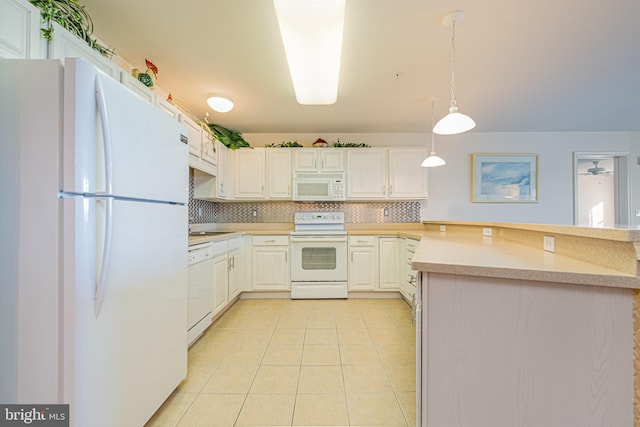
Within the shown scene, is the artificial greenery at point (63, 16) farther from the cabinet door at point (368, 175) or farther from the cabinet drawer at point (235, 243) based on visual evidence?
the cabinet door at point (368, 175)

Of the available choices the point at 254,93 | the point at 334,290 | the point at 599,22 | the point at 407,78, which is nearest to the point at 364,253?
the point at 334,290

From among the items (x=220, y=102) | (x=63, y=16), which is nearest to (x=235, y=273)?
(x=220, y=102)

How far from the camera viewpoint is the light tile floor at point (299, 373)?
1416mm

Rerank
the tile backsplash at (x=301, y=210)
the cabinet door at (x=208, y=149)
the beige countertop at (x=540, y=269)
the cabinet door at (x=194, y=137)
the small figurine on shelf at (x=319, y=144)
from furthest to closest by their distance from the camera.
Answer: the tile backsplash at (x=301, y=210) < the small figurine on shelf at (x=319, y=144) < the cabinet door at (x=208, y=149) < the cabinet door at (x=194, y=137) < the beige countertop at (x=540, y=269)

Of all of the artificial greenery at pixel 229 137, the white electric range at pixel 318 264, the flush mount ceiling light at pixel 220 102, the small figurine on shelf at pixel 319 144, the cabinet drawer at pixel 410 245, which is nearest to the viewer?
the flush mount ceiling light at pixel 220 102

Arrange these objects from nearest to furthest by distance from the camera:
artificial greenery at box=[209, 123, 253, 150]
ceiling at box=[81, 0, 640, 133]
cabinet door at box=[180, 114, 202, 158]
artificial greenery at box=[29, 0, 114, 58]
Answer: artificial greenery at box=[29, 0, 114, 58] → ceiling at box=[81, 0, 640, 133] → cabinet door at box=[180, 114, 202, 158] → artificial greenery at box=[209, 123, 253, 150]

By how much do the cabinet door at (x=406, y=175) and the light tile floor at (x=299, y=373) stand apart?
1.70 metres

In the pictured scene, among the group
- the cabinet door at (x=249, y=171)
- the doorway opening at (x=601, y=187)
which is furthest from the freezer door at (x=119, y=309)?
the doorway opening at (x=601, y=187)

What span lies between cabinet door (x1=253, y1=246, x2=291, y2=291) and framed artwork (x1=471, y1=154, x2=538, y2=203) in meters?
3.09

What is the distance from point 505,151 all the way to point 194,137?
4.47 m

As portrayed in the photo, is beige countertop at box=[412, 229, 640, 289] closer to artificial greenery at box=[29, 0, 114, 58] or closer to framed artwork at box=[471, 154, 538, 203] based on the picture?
artificial greenery at box=[29, 0, 114, 58]

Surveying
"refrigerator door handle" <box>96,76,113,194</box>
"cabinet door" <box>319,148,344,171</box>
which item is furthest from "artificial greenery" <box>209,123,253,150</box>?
"refrigerator door handle" <box>96,76,113,194</box>

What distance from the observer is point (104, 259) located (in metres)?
1.00

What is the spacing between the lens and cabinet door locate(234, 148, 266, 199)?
373cm
